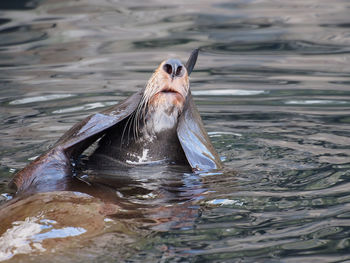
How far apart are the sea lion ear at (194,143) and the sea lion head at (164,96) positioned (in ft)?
0.26

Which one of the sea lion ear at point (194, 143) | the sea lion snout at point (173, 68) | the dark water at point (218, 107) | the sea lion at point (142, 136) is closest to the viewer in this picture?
the dark water at point (218, 107)

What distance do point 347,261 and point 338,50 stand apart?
21.0 feet

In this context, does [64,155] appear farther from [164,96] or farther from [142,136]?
[164,96]

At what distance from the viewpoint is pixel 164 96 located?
472 cm

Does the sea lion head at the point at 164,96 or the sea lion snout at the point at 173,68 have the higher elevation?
the sea lion snout at the point at 173,68

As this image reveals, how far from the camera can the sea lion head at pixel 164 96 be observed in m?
4.62

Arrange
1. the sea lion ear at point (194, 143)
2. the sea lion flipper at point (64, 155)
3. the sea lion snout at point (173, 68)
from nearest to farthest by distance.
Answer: the sea lion flipper at point (64, 155), the sea lion snout at point (173, 68), the sea lion ear at point (194, 143)

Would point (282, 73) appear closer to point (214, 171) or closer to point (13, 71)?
point (13, 71)

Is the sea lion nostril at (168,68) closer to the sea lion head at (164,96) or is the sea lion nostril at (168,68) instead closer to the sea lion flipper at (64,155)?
the sea lion head at (164,96)

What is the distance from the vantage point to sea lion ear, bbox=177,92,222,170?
186 inches

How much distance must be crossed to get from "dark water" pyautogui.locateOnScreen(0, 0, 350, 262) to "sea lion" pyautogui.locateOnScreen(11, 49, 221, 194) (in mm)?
203

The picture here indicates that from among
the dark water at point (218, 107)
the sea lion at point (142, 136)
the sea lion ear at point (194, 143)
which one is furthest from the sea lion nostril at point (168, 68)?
the dark water at point (218, 107)

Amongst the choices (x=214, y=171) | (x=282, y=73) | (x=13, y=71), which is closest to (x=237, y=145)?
(x=214, y=171)

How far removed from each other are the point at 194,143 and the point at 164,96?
39 centimetres
